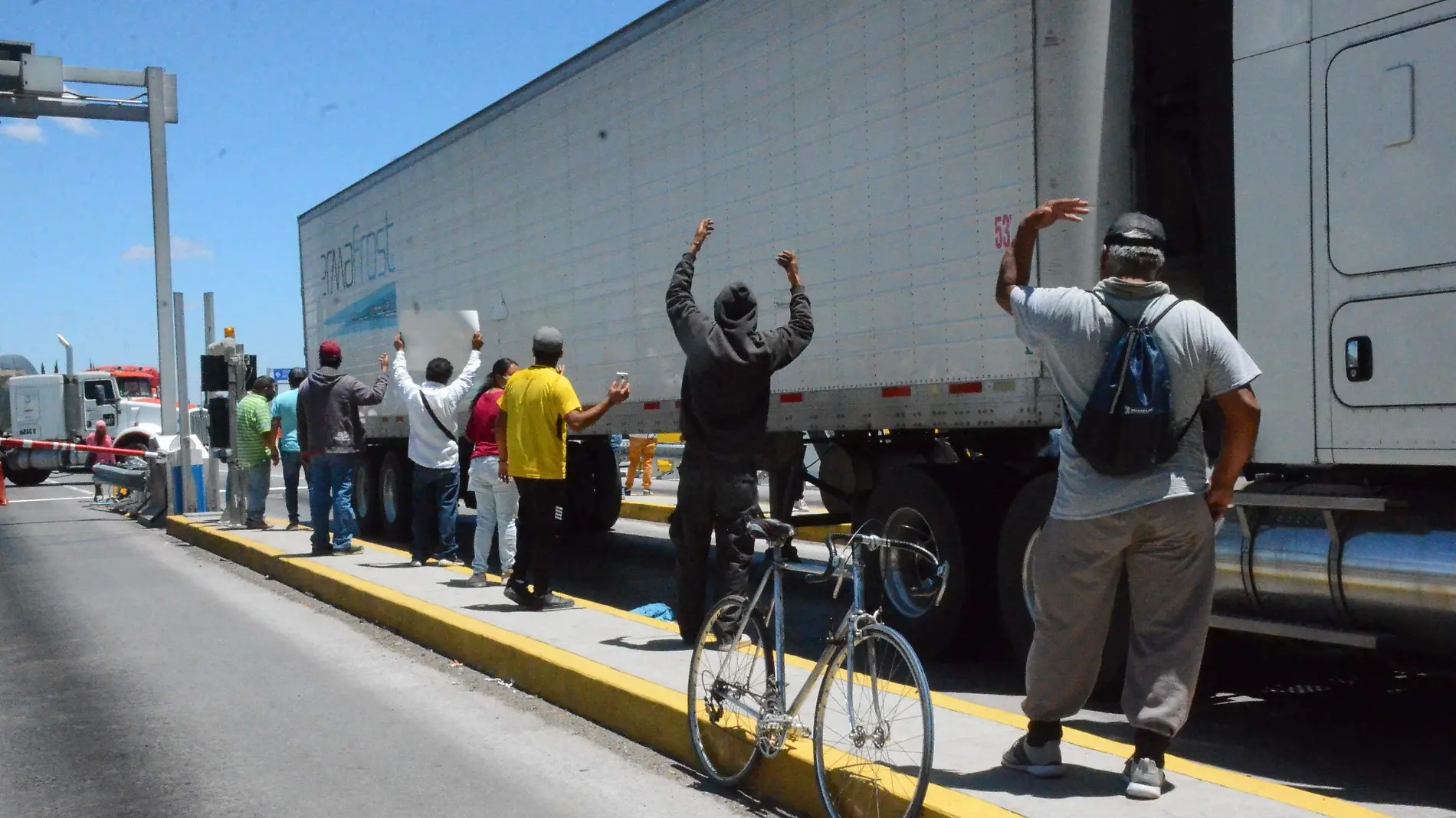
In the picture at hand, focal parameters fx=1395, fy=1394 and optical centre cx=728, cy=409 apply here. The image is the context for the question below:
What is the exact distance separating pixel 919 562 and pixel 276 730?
3627 mm

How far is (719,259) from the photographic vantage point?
959 centimetres

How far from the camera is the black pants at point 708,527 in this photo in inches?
265

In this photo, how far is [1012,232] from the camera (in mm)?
7066

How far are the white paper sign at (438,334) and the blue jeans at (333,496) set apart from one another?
1.61 metres

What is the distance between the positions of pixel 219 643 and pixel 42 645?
1180 millimetres

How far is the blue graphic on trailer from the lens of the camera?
16.0 meters

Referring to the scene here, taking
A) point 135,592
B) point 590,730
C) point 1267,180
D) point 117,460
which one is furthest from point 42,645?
point 117,460

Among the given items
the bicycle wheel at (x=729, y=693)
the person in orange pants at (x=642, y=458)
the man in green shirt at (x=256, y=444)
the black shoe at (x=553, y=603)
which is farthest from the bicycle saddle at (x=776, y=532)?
the person in orange pants at (x=642, y=458)

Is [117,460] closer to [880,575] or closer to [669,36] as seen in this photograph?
[669,36]

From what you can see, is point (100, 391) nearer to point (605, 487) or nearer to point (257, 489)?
point (257, 489)

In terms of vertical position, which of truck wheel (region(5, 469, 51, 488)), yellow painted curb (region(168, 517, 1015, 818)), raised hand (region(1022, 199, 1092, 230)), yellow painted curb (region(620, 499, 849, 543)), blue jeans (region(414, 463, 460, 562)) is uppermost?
raised hand (region(1022, 199, 1092, 230))

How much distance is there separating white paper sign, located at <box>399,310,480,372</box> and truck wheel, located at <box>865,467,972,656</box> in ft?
21.5

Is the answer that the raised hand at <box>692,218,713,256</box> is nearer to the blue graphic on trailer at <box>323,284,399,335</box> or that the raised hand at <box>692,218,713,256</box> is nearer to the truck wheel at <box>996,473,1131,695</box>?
the truck wheel at <box>996,473,1131,695</box>

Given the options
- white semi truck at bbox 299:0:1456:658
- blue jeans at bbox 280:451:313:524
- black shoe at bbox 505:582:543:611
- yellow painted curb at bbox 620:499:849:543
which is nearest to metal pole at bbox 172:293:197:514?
blue jeans at bbox 280:451:313:524
